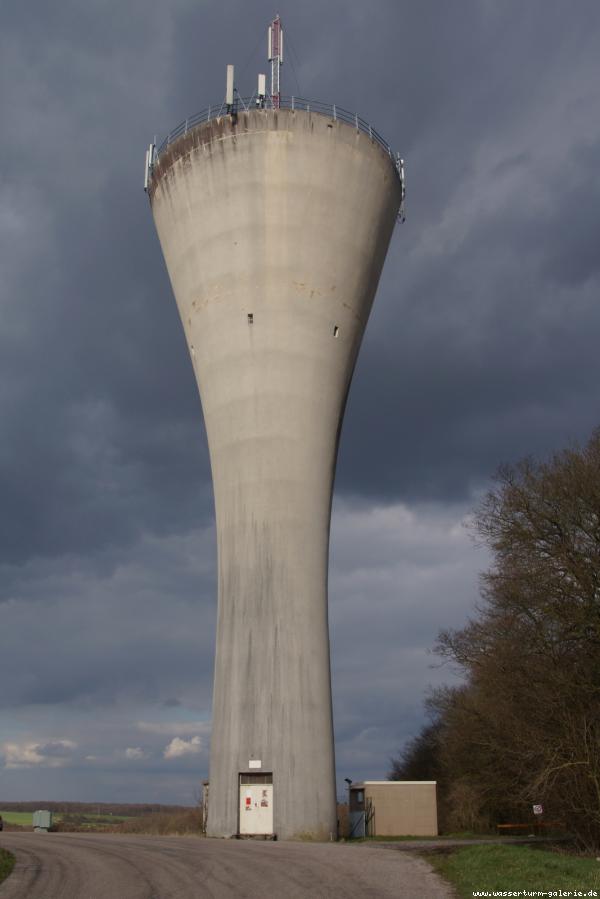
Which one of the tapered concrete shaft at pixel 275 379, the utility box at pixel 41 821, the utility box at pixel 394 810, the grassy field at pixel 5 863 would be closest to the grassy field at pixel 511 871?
the grassy field at pixel 5 863

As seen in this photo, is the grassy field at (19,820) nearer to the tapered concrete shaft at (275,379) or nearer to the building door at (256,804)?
the building door at (256,804)

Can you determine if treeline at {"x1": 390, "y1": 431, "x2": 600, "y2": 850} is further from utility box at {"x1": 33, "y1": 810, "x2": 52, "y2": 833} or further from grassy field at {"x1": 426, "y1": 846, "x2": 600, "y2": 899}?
utility box at {"x1": 33, "y1": 810, "x2": 52, "y2": 833}

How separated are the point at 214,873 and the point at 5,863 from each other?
10.8ft

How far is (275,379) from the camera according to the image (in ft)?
75.9

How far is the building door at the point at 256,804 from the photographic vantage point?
21453mm

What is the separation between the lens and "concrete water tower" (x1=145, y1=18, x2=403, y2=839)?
71.7 feet

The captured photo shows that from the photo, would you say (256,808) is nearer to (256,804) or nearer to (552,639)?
(256,804)

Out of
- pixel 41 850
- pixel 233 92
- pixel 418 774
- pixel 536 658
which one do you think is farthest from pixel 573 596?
pixel 418 774

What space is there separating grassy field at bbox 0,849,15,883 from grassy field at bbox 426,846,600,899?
623cm

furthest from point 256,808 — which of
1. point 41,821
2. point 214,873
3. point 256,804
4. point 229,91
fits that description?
point 229,91

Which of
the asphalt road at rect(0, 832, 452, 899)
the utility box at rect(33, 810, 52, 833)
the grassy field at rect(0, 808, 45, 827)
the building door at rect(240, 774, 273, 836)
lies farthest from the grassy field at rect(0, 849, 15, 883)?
the grassy field at rect(0, 808, 45, 827)

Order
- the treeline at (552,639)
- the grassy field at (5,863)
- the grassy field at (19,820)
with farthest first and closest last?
the grassy field at (19,820) → the treeline at (552,639) → the grassy field at (5,863)

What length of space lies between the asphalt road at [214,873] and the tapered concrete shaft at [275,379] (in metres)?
4.49

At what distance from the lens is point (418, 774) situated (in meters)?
49.1
